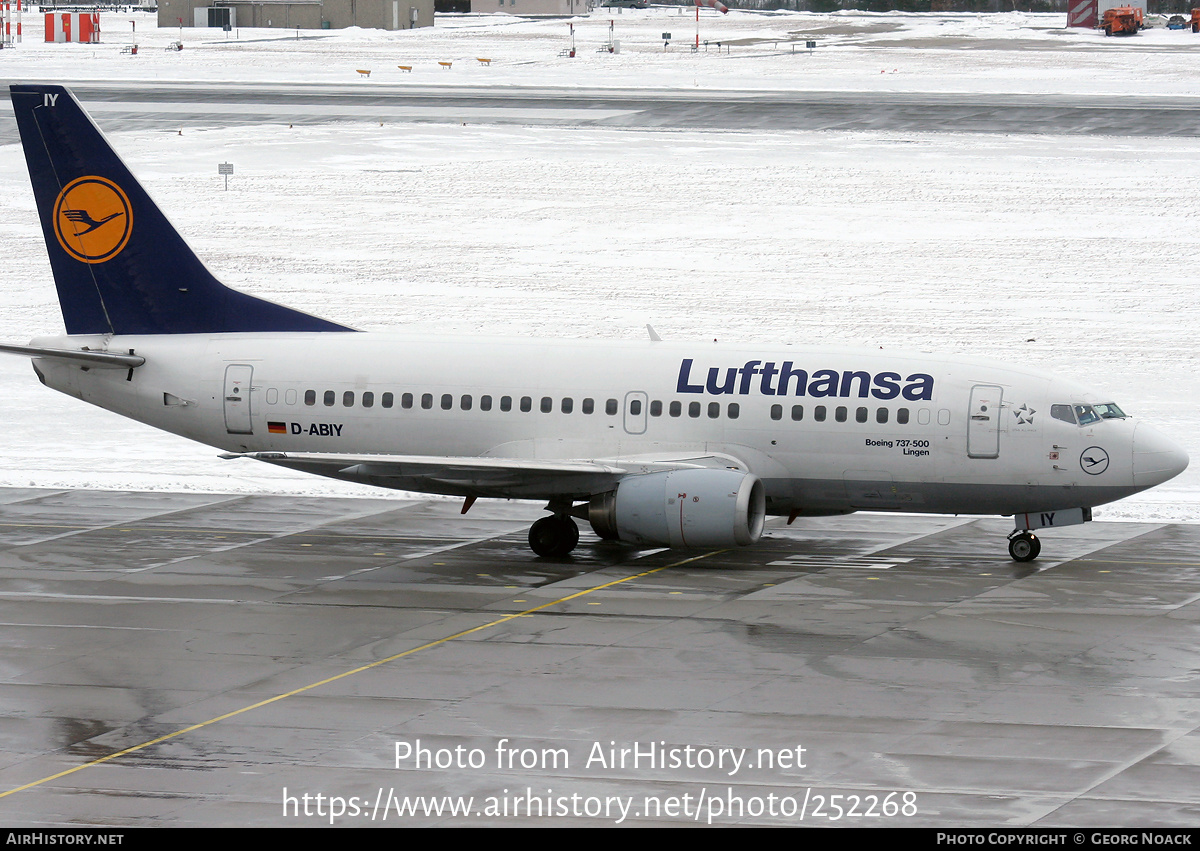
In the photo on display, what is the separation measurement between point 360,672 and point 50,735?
4.35m

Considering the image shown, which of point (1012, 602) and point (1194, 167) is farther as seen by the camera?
point (1194, 167)

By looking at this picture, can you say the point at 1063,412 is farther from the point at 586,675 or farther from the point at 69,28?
the point at 69,28

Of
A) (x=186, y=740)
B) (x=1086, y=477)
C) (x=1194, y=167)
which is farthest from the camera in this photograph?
(x=1194, y=167)

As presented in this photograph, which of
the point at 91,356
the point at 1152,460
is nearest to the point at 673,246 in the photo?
the point at 91,356

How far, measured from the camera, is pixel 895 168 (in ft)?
230

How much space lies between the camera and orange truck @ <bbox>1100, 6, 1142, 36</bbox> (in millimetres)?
150250

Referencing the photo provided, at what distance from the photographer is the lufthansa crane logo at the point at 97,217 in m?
32.9

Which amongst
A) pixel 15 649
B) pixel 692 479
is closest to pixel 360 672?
pixel 15 649

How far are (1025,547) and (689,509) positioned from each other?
20.6 ft

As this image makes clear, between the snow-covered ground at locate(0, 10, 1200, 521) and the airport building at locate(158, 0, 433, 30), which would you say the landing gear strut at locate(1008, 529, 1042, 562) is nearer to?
the snow-covered ground at locate(0, 10, 1200, 521)

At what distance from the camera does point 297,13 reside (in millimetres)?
168875

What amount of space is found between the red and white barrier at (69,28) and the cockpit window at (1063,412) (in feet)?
441

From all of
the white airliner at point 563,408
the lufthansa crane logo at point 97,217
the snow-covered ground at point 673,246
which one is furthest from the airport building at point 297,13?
the white airliner at point 563,408
